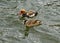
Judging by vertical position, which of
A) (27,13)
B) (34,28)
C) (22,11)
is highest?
(22,11)

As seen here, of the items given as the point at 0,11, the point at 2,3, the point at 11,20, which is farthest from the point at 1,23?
the point at 2,3

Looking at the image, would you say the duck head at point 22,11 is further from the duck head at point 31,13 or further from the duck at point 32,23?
the duck at point 32,23

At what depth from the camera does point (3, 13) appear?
9320mm

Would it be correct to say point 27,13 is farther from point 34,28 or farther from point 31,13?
point 34,28

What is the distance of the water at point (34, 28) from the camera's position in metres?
7.63

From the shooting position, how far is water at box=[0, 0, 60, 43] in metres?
7.63

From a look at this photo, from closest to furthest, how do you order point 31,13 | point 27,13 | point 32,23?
point 32,23, point 31,13, point 27,13

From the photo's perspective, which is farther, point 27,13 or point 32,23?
point 27,13

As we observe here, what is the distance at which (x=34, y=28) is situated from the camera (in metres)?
8.32

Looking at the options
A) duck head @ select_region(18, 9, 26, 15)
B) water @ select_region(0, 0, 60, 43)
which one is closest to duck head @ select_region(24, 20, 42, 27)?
water @ select_region(0, 0, 60, 43)

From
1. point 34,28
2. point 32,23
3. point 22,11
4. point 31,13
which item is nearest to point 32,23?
point 32,23

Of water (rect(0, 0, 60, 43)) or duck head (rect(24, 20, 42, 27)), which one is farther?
duck head (rect(24, 20, 42, 27))

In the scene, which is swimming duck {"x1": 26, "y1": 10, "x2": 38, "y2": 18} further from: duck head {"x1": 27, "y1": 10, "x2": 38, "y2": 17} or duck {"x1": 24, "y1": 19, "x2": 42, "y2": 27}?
duck {"x1": 24, "y1": 19, "x2": 42, "y2": 27}

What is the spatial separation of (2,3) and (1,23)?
1.74 metres
